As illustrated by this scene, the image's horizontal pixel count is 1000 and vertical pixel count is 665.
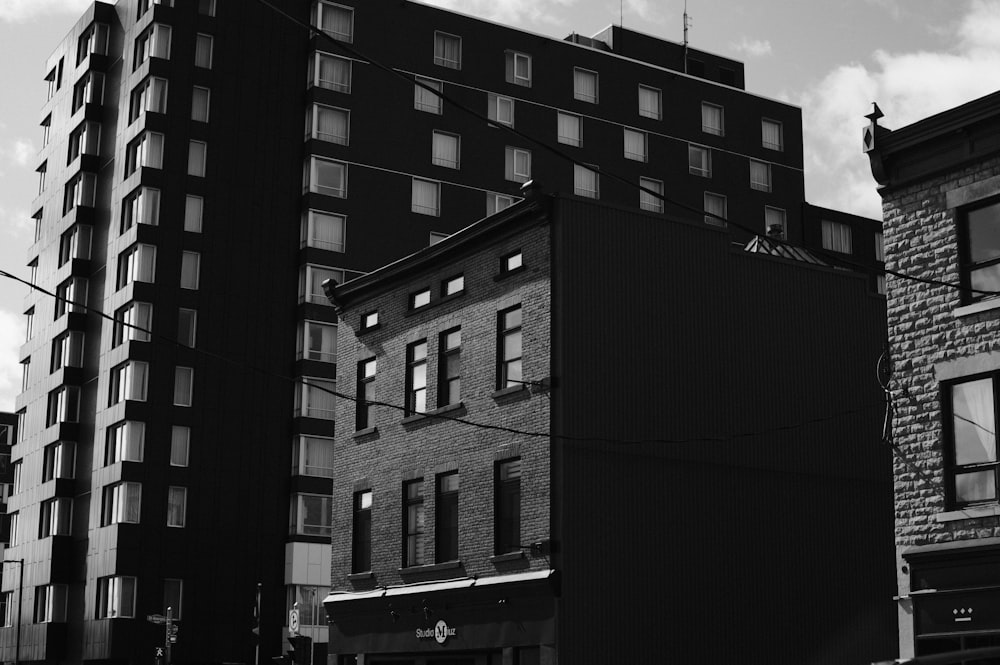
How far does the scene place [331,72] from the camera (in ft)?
246

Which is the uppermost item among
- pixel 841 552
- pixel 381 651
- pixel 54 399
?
pixel 54 399

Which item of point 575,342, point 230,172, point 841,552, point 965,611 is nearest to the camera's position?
point 965,611

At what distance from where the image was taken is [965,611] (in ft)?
77.8

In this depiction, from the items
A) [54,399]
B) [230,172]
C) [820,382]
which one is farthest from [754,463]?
[54,399]

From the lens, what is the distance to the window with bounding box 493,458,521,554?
3366 cm

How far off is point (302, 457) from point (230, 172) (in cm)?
1465

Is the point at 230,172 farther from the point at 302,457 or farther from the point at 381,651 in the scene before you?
the point at 381,651

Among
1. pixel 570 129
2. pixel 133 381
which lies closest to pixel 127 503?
pixel 133 381

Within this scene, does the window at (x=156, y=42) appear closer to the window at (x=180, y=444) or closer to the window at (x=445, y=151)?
the window at (x=445, y=151)

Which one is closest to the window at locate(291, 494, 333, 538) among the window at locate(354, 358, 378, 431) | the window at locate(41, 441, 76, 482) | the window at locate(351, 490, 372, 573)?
the window at locate(41, 441, 76, 482)

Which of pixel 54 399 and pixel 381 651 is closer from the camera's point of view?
pixel 381 651

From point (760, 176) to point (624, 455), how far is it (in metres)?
57.0

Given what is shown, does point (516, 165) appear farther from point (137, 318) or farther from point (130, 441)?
point (130, 441)

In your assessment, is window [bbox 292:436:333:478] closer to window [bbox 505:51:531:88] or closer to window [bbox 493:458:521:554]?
window [bbox 505:51:531:88]
